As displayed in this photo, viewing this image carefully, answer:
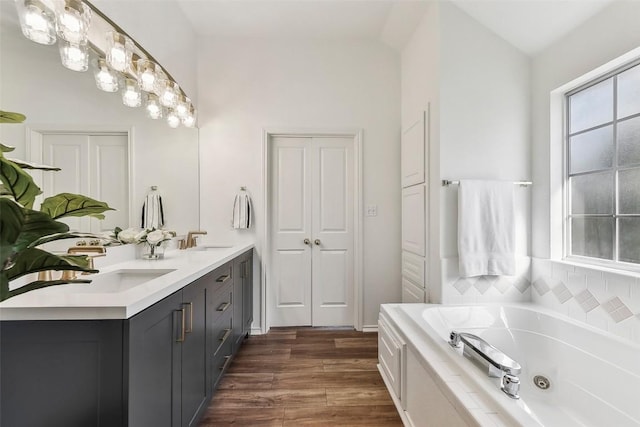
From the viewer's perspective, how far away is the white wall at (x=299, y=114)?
Answer: 8.82 ft

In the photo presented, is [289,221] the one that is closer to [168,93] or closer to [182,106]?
[182,106]

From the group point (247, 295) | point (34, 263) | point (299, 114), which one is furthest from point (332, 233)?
point (34, 263)

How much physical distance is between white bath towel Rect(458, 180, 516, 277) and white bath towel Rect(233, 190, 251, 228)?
1.75 meters

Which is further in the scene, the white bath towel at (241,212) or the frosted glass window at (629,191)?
the white bath towel at (241,212)

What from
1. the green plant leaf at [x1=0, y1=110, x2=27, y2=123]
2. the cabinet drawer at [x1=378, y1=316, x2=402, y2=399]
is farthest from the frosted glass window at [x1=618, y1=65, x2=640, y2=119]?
the green plant leaf at [x1=0, y1=110, x2=27, y2=123]

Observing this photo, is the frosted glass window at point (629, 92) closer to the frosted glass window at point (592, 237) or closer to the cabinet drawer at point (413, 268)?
the frosted glass window at point (592, 237)

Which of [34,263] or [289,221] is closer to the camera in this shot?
[34,263]

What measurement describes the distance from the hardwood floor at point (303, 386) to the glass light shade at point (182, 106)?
1977 millimetres

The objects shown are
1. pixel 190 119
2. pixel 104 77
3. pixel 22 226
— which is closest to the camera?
pixel 22 226

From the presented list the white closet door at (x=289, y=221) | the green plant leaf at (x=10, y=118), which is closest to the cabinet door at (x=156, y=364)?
the green plant leaf at (x=10, y=118)

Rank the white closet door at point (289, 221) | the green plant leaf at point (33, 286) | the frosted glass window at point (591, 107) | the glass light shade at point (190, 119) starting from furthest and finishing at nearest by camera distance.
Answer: the white closet door at point (289, 221)
the glass light shade at point (190, 119)
the frosted glass window at point (591, 107)
the green plant leaf at point (33, 286)

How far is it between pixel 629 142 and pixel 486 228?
2.67ft

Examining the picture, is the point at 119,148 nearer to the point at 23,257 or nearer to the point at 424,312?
the point at 23,257

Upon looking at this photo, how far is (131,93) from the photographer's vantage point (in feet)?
5.50
